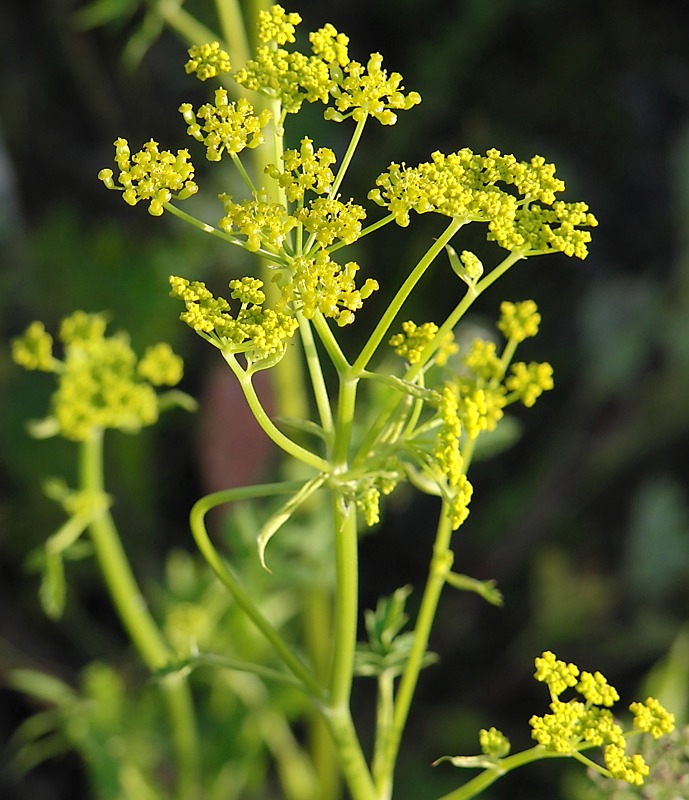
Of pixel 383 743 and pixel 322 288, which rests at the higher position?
pixel 322 288

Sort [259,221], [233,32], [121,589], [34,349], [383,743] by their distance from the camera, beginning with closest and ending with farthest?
1. [259,221]
2. [383,743]
3. [34,349]
4. [121,589]
5. [233,32]

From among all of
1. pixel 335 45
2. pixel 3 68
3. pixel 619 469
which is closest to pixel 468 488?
pixel 335 45

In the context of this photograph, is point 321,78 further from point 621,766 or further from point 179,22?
point 179,22

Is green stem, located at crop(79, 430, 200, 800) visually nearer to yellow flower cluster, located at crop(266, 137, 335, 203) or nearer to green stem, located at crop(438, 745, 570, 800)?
green stem, located at crop(438, 745, 570, 800)

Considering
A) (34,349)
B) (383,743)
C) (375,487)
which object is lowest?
(383,743)

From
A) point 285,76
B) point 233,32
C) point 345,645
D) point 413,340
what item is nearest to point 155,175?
point 285,76

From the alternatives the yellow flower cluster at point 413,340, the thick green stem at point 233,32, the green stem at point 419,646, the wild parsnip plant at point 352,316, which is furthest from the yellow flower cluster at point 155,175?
the thick green stem at point 233,32

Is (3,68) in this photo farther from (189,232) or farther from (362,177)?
(362,177)

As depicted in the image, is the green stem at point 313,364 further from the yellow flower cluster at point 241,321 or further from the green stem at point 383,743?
the green stem at point 383,743
